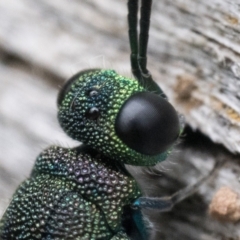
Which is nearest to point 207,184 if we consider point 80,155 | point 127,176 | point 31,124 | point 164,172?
point 164,172

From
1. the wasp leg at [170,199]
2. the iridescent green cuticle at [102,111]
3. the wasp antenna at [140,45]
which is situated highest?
the wasp antenna at [140,45]

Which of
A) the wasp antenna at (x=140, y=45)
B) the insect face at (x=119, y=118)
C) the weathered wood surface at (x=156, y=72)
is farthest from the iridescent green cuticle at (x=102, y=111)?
the weathered wood surface at (x=156, y=72)

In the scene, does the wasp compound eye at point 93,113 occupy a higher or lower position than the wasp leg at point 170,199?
higher

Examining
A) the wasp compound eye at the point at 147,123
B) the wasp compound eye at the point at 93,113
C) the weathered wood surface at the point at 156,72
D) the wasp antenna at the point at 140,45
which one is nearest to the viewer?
the wasp compound eye at the point at 147,123

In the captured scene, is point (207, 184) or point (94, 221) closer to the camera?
point (94, 221)

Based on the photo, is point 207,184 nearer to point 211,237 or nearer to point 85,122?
point 211,237

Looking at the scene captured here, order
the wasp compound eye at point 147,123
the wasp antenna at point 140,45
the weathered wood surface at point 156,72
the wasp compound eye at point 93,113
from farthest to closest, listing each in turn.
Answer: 1. the weathered wood surface at point 156,72
2. the wasp antenna at point 140,45
3. the wasp compound eye at point 93,113
4. the wasp compound eye at point 147,123

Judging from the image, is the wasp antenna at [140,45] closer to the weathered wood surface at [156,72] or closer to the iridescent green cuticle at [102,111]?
the iridescent green cuticle at [102,111]
